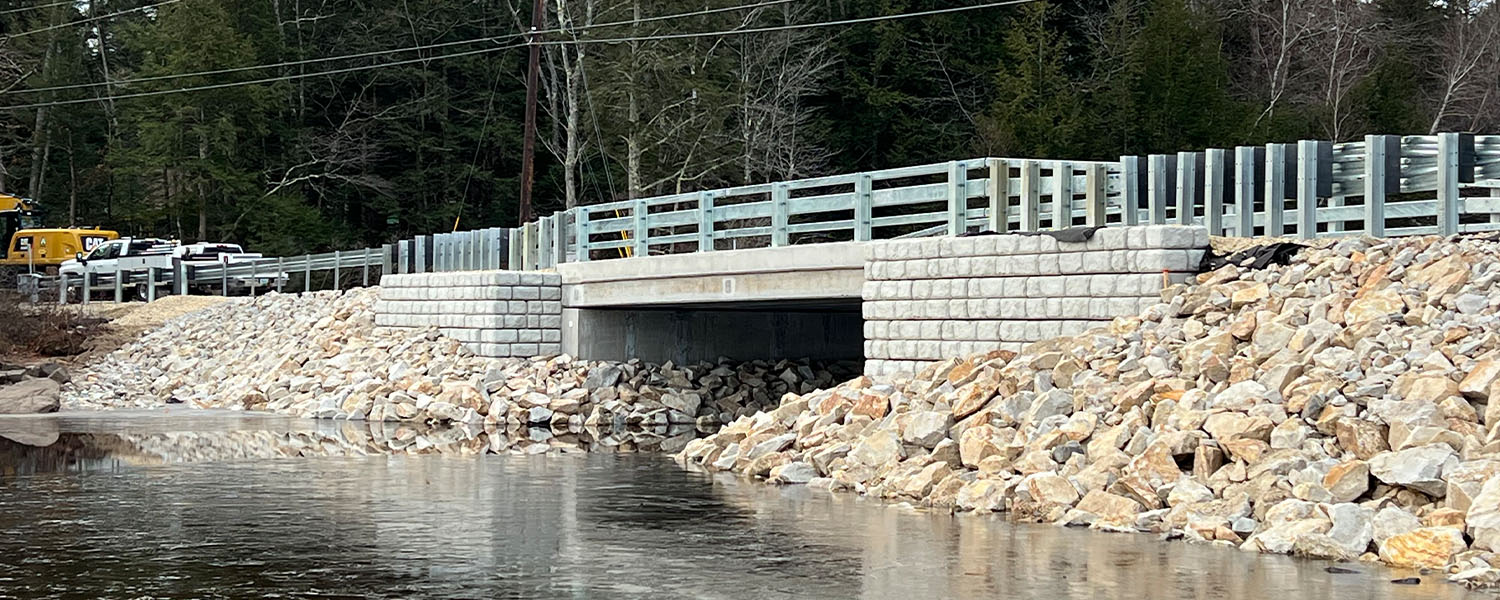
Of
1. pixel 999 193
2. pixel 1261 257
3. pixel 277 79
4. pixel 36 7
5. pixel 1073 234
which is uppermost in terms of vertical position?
pixel 36 7

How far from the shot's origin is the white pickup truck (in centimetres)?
4462

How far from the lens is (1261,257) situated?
59.2 feet

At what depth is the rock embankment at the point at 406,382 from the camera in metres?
27.4

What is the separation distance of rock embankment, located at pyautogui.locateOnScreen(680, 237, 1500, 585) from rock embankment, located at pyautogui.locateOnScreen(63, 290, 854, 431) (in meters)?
7.83

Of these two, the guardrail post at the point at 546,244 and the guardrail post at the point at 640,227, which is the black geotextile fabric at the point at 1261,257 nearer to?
the guardrail post at the point at 640,227

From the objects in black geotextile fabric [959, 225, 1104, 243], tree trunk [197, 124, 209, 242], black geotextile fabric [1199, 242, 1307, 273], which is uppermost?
tree trunk [197, 124, 209, 242]

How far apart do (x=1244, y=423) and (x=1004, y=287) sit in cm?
564

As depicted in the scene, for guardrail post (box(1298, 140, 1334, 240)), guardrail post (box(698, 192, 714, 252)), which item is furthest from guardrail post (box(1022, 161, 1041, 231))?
guardrail post (box(698, 192, 714, 252))

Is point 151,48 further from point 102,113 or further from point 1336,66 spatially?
point 1336,66

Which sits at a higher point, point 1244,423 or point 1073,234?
point 1073,234

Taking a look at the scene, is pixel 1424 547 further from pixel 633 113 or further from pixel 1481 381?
pixel 633 113

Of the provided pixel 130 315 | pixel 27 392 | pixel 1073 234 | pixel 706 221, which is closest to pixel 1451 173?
pixel 1073 234

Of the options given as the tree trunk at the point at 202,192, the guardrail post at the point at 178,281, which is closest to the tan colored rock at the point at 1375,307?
the guardrail post at the point at 178,281

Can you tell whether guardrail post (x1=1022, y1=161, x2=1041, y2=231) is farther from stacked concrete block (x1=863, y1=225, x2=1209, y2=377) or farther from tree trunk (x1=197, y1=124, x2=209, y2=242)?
tree trunk (x1=197, y1=124, x2=209, y2=242)
